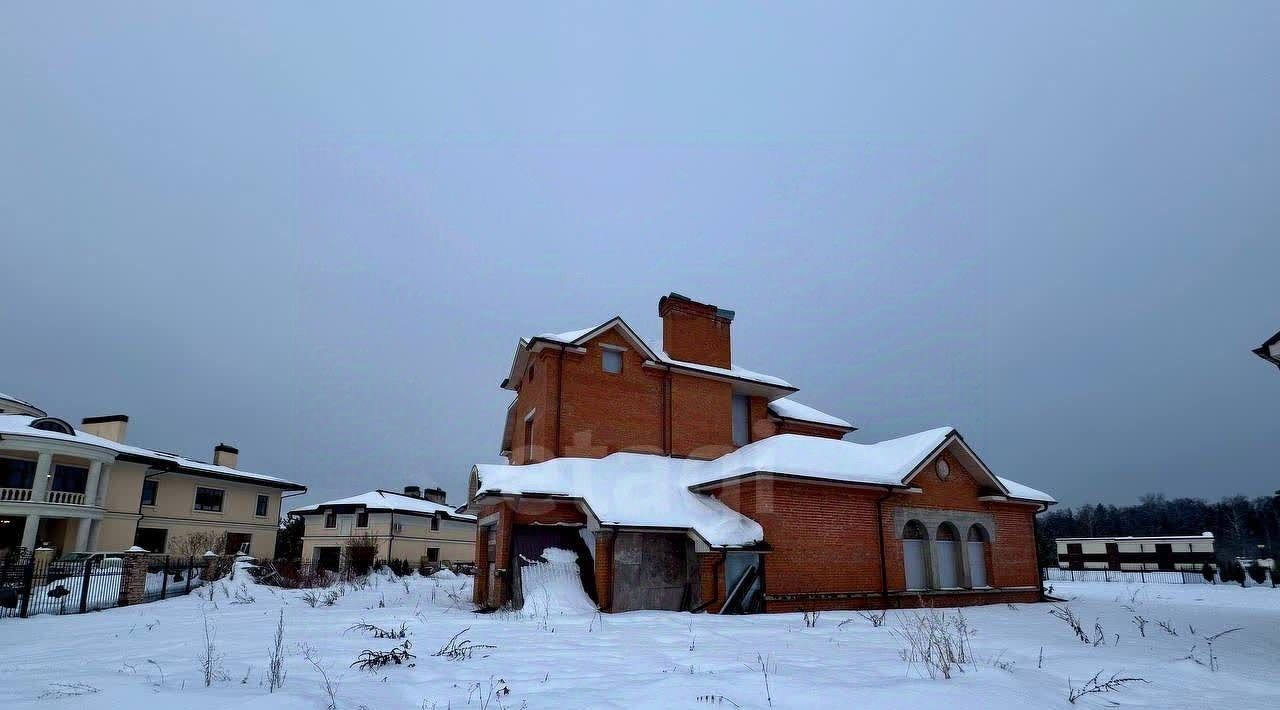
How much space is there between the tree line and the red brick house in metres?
42.1

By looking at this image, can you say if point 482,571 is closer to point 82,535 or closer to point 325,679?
point 325,679

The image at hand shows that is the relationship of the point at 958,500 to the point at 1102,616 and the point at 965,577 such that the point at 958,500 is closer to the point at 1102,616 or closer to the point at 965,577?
the point at 965,577

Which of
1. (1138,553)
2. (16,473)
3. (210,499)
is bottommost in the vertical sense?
(1138,553)

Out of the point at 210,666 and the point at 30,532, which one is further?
the point at 30,532

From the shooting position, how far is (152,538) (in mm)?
36438

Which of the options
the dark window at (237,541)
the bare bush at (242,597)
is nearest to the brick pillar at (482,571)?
the bare bush at (242,597)

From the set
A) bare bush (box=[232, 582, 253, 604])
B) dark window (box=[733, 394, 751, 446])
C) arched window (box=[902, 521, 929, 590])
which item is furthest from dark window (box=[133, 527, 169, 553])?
arched window (box=[902, 521, 929, 590])

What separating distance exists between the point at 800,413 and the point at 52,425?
1300 inches

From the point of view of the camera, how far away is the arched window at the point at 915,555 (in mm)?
19406

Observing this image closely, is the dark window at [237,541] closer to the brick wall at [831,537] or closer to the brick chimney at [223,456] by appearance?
the brick chimney at [223,456]

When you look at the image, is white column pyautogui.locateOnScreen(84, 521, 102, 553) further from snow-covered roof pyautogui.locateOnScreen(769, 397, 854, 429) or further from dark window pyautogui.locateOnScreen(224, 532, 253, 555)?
snow-covered roof pyautogui.locateOnScreen(769, 397, 854, 429)

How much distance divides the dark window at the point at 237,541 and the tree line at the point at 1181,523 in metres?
58.9

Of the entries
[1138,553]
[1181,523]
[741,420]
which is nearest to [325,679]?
[741,420]

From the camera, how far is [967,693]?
20.4 feet
